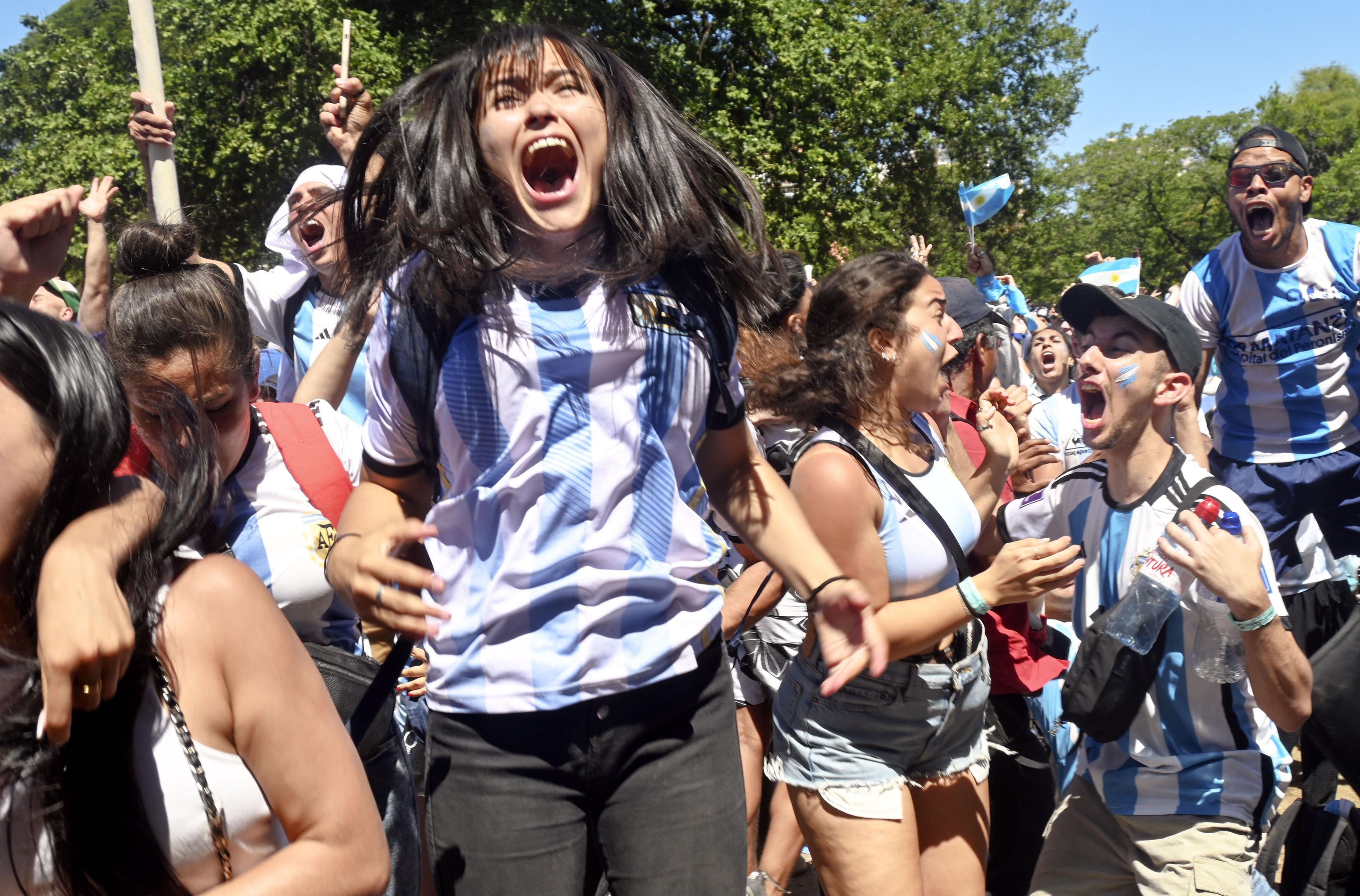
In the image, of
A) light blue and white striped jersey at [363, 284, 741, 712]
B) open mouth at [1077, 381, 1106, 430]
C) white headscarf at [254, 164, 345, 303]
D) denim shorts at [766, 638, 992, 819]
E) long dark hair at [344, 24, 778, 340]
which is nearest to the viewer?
light blue and white striped jersey at [363, 284, 741, 712]

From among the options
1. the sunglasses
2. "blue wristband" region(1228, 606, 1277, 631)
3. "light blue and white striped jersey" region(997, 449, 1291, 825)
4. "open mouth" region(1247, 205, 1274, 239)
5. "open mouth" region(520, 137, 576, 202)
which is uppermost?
"open mouth" region(520, 137, 576, 202)

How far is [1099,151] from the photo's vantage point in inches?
2296

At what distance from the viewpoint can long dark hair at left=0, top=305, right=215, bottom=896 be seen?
1.48 m

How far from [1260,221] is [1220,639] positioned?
2702mm

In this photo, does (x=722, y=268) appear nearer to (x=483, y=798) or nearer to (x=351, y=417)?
(x=483, y=798)

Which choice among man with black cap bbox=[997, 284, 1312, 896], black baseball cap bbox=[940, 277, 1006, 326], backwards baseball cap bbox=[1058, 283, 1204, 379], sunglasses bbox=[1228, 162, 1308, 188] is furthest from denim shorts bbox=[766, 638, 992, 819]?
sunglasses bbox=[1228, 162, 1308, 188]

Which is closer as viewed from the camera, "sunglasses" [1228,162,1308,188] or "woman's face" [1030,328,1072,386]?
"sunglasses" [1228,162,1308,188]

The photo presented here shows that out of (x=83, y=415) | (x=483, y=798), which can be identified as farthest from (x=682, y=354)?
(x=83, y=415)

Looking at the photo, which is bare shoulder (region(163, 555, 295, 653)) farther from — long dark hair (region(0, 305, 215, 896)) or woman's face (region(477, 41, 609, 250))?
woman's face (region(477, 41, 609, 250))

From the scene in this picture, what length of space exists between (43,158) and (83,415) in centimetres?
1903

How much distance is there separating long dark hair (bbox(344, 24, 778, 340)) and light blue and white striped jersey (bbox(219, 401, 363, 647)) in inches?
24.8

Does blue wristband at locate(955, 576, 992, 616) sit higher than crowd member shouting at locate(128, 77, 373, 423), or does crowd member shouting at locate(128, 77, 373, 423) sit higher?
crowd member shouting at locate(128, 77, 373, 423)

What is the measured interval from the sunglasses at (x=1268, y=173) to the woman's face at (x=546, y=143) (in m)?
3.69

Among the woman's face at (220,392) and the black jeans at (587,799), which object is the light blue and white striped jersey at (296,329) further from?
the black jeans at (587,799)
